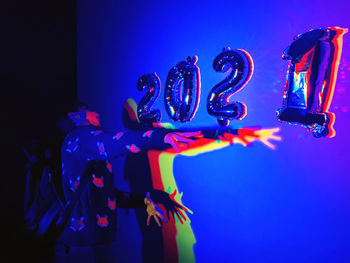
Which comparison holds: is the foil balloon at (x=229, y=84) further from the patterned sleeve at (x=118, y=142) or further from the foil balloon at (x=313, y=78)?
the patterned sleeve at (x=118, y=142)

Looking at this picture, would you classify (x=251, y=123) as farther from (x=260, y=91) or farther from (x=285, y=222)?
(x=285, y=222)

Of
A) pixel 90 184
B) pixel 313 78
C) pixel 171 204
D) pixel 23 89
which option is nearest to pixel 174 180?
pixel 171 204

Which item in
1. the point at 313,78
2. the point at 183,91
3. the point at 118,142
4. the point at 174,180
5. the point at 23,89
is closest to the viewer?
the point at 313,78

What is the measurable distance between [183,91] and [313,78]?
0.96 m

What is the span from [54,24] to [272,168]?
3097 millimetres

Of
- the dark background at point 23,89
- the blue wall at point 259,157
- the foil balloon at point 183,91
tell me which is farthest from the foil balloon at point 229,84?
the dark background at point 23,89

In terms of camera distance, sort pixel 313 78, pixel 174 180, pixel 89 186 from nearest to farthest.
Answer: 1. pixel 313 78
2. pixel 89 186
3. pixel 174 180

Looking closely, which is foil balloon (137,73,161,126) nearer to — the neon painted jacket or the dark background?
the neon painted jacket

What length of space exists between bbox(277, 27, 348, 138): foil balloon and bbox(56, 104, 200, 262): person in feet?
2.26

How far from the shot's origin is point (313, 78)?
1337 mm

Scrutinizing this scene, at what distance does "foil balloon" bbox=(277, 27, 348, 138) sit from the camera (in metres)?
1.31

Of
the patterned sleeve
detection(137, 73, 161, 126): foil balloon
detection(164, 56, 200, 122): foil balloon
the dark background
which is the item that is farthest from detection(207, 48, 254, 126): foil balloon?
the dark background

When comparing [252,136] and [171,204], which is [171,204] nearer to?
[171,204]

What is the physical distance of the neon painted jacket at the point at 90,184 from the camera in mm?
1689
